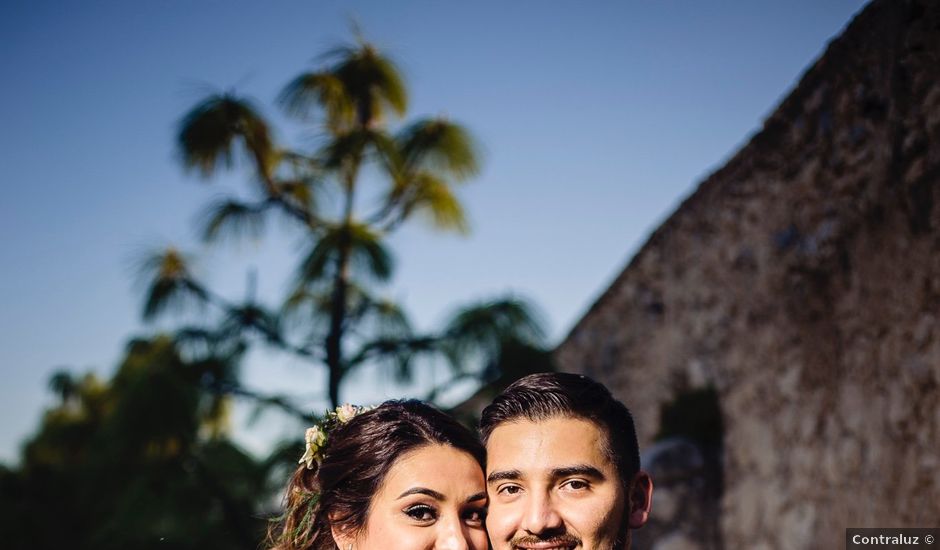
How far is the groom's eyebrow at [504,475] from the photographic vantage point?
236 cm

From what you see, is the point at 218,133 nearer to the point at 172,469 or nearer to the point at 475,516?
the point at 172,469

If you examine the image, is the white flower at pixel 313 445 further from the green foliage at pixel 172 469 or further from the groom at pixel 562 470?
the green foliage at pixel 172 469

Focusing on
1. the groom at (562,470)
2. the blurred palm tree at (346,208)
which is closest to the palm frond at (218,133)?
the blurred palm tree at (346,208)

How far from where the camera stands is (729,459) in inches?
213

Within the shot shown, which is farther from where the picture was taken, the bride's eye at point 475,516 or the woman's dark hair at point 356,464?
the woman's dark hair at point 356,464

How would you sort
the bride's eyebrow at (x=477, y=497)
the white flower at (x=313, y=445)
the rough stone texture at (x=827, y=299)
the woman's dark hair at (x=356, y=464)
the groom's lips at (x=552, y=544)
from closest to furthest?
the groom's lips at (x=552, y=544) → the bride's eyebrow at (x=477, y=497) → the woman's dark hair at (x=356, y=464) → the white flower at (x=313, y=445) → the rough stone texture at (x=827, y=299)

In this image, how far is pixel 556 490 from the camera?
7.61 ft

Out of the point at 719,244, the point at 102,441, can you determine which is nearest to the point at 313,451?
the point at 102,441

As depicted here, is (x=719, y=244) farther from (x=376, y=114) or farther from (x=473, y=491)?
(x=473, y=491)

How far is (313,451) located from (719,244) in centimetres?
353

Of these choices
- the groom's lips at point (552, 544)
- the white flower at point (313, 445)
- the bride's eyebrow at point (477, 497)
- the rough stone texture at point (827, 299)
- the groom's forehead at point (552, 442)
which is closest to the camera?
the groom's lips at point (552, 544)

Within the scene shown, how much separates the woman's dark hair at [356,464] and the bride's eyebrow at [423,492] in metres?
0.13

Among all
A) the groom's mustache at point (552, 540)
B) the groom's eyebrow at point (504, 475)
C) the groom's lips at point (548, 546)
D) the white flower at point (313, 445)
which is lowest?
the groom's lips at point (548, 546)

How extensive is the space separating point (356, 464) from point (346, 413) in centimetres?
32
